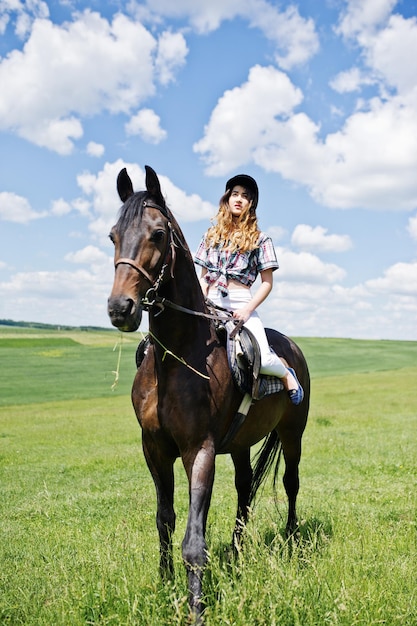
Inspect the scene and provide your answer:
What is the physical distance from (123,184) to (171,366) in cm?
144

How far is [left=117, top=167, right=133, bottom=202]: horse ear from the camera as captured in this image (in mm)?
4266

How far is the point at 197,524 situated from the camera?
3875 millimetres

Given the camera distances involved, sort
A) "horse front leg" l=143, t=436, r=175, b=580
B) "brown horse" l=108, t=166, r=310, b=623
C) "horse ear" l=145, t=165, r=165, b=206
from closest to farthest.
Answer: "brown horse" l=108, t=166, r=310, b=623 → "horse ear" l=145, t=165, r=165, b=206 → "horse front leg" l=143, t=436, r=175, b=580

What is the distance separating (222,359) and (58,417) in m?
20.5

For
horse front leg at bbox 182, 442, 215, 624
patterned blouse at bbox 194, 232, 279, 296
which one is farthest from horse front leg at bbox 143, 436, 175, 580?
patterned blouse at bbox 194, 232, 279, 296

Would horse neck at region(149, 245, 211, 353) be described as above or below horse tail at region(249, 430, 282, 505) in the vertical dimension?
above

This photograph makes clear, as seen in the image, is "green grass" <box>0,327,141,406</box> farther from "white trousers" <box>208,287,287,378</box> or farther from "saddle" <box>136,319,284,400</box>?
"saddle" <box>136,319,284,400</box>

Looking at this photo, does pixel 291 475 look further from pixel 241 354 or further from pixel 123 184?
pixel 123 184

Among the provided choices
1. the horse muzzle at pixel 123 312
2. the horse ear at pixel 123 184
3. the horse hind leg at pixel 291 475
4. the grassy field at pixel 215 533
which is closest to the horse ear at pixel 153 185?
the horse ear at pixel 123 184

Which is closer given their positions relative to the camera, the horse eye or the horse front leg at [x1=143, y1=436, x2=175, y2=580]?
the horse eye

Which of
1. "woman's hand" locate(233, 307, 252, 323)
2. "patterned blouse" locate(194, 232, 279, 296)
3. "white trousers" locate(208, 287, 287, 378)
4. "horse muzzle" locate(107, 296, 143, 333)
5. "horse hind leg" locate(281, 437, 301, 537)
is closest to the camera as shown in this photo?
"horse muzzle" locate(107, 296, 143, 333)

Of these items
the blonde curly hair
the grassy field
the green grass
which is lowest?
the green grass

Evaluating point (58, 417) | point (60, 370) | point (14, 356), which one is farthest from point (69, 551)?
point (14, 356)

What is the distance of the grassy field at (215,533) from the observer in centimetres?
366
